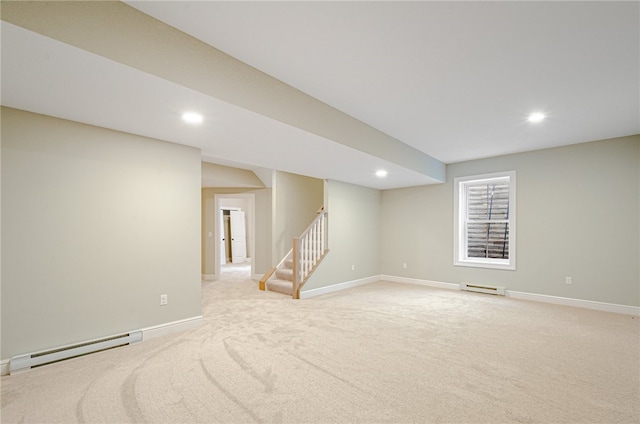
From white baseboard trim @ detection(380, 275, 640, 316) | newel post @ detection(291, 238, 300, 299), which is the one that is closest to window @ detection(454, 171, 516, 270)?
white baseboard trim @ detection(380, 275, 640, 316)

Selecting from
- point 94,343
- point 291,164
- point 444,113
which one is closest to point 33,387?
point 94,343

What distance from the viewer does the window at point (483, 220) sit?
5371mm

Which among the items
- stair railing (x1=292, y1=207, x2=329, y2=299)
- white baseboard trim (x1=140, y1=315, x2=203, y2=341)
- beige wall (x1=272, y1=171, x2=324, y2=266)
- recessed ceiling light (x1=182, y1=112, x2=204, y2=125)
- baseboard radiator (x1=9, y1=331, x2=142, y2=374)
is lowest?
white baseboard trim (x1=140, y1=315, x2=203, y2=341)

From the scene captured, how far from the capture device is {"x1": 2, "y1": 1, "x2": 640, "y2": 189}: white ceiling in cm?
174

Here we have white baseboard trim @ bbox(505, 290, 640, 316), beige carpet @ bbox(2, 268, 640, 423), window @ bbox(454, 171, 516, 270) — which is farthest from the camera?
window @ bbox(454, 171, 516, 270)

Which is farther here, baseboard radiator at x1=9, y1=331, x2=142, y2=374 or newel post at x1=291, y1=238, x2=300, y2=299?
newel post at x1=291, y1=238, x2=300, y2=299

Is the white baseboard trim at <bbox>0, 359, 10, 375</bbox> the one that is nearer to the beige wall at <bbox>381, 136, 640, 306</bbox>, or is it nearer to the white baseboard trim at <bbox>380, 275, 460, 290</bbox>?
the white baseboard trim at <bbox>380, 275, 460, 290</bbox>

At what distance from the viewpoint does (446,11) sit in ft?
5.71

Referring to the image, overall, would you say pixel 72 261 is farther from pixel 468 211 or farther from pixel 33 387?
pixel 468 211

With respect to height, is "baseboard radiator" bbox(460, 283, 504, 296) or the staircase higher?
the staircase

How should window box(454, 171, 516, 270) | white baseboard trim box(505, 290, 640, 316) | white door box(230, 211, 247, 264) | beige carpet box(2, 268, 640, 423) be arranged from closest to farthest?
beige carpet box(2, 268, 640, 423) → white baseboard trim box(505, 290, 640, 316) → window box(454, 171, 516, 270) → white door box(230, 211, 247, 264)

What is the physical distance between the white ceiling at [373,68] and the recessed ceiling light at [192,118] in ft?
0.25

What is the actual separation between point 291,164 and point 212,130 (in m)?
1.65

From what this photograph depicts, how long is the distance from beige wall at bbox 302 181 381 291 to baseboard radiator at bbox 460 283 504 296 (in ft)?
6.15
